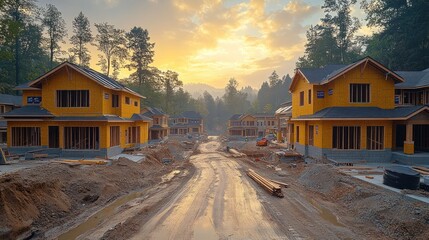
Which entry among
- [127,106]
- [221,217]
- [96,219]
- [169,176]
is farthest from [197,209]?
[127,106]

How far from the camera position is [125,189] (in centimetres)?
1623

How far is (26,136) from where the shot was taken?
24203 millimetres

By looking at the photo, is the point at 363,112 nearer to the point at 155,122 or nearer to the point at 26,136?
the point at 26,136

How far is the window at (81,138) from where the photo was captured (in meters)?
23.9

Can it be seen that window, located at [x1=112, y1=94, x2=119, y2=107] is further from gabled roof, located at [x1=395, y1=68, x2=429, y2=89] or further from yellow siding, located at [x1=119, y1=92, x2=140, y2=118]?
gabled roof, located at [x1=395, y1=68, x2=429, y2=89]

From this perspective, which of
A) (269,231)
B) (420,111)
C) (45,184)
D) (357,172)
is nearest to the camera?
(269,231)

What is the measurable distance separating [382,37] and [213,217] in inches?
1809

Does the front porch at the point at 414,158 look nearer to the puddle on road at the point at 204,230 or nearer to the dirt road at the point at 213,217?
the dirt road at the point at 213,217

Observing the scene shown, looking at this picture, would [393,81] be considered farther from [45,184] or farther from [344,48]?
[344,48]

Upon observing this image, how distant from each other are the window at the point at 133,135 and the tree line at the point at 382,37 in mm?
38162

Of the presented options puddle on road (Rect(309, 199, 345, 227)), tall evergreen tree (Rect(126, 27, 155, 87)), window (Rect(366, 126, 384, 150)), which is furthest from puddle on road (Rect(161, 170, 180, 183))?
tall evergreen tree (Rect(126, 27, 155, 87))

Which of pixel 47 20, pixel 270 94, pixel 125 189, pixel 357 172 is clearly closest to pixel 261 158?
pixel 357 172

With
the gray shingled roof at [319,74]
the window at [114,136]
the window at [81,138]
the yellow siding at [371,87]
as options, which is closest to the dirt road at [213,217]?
Result: the window at [81,138]

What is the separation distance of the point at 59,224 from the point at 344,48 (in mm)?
57033
